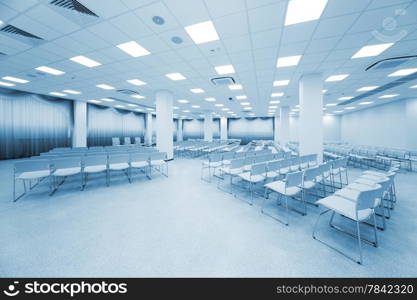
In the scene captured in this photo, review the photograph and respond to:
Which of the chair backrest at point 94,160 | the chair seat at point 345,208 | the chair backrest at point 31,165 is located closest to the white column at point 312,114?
the chair seat at point 345,208

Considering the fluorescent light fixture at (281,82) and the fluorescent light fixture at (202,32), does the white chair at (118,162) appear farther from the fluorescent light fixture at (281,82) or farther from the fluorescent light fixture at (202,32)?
the fluorescent light fixture at (281,82)

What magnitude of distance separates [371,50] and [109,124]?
17.6m

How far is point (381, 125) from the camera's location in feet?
38.3

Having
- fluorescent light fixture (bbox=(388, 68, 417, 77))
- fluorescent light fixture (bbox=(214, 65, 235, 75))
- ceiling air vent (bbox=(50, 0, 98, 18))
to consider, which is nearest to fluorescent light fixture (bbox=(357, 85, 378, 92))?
fluorescent light fixture (bbox=(388, 68, 417, 77))

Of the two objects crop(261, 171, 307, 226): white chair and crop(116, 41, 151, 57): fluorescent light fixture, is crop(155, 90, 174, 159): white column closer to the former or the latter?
crop(116, 41, 151, 57): fluorescent light fixture

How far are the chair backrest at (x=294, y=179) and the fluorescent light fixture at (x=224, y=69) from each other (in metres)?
4.27

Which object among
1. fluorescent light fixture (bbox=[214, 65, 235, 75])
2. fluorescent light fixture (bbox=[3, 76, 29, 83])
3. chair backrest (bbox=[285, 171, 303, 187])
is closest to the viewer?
chair backrest (bbox=[285, 171, 303, 187])

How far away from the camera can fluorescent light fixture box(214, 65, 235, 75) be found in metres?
5.32

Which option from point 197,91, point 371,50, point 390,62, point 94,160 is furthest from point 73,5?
point 390,62

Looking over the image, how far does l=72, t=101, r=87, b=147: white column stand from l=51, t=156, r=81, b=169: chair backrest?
9.46m

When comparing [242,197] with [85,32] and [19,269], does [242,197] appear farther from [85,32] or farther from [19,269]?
[85,32]

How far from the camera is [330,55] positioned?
4.39 metres

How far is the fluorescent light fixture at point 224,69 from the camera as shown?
5.32 meters

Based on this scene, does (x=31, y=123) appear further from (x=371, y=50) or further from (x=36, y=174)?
(x=371, y=50)
